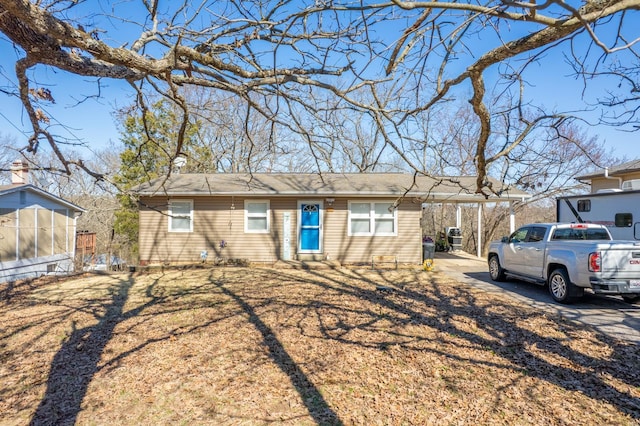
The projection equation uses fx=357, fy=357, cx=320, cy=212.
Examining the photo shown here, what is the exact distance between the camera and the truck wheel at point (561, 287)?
22.2 feet

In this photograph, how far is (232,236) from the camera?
12.4m

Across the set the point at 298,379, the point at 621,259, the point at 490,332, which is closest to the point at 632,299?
the point at 621,259

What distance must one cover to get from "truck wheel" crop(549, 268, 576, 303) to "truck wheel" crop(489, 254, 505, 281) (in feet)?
6.54

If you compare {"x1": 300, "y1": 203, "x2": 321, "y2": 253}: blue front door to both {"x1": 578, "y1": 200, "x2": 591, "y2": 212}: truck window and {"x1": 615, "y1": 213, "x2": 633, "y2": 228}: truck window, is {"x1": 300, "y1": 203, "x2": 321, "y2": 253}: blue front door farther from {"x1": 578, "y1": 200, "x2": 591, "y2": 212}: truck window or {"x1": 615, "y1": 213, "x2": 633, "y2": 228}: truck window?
{"x1": 615, "y1": 213, "x2": 633, "y2": 228}: truck window

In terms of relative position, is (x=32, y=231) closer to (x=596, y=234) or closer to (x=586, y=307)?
(x=586, y=307)

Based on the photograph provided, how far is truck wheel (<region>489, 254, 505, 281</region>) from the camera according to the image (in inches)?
367

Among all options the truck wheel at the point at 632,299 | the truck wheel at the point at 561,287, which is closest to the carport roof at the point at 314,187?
the truck wheel at the point at 561,287

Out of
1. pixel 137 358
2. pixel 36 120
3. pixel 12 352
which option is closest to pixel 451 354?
pixel 137 358

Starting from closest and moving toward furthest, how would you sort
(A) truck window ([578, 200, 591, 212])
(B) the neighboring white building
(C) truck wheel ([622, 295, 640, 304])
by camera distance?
(C) truck wheel ([622, 295, 640, 304]) → (A) truck window ([578, 200, 591, 212]) → (B) the neighboring white building

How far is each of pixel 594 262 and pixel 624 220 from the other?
14.8 ft

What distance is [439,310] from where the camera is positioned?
6.34 metres

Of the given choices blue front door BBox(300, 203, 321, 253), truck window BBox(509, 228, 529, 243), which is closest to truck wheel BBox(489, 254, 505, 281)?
truck window BBox(509, 228, 529, 243)

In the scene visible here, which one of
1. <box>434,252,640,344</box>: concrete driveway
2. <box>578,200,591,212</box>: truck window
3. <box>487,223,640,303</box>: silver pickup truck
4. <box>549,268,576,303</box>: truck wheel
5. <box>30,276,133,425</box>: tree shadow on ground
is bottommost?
<box>30,276,133,425</box>: tree shadow on ground

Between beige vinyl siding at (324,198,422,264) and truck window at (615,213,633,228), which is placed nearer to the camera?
truck window at (615,213,633,228)
